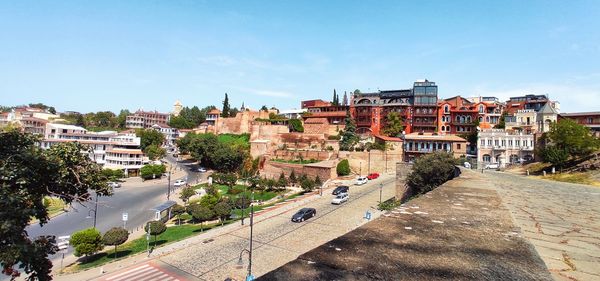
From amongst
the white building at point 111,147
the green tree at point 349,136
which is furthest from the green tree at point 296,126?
the white building at point 111,147

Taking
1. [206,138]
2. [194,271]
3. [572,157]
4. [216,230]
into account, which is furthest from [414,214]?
[206,138]

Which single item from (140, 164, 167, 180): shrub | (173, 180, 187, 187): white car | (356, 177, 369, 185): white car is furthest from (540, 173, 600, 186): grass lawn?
(140, 164, 167, 180): shrub

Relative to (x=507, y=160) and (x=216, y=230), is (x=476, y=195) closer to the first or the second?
(x=216, y=230)

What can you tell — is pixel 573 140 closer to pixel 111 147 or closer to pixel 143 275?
pixel 143 275

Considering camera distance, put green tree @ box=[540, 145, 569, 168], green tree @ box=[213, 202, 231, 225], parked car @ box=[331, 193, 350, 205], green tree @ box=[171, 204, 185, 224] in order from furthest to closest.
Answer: green tree @ box=[540, 145, 569, 168] < parked car @ box=[331, 193, 350, 205] < green tree @ box=[171, 204, 185, 224] < green tree @ box=[213, 202, 231, 225]

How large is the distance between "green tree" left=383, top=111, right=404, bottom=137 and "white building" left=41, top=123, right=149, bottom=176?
1861 inches

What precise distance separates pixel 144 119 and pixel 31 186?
11426 cm

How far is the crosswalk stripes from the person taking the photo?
19.8 metres

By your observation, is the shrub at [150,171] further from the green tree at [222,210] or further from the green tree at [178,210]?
the green tree at [222,210]

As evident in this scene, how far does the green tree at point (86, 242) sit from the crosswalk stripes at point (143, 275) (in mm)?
5233

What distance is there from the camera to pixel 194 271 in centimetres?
2025

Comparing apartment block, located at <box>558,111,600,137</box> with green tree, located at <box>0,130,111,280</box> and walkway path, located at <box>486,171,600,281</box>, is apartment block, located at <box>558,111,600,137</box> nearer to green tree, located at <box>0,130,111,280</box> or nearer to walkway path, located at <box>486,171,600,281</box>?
walkway path, located at <box>486,171,600,281</box>

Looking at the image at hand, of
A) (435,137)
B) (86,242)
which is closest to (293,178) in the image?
(435,137)

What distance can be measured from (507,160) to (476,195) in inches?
1857
